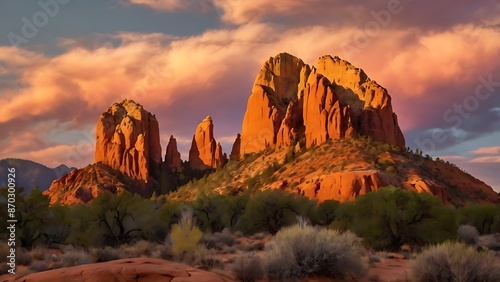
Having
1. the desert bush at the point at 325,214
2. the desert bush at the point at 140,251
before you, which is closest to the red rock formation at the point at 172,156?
the desert bush at the point at 325,214

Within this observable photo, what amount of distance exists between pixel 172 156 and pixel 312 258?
430ft

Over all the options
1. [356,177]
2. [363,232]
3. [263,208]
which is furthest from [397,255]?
[356,177]

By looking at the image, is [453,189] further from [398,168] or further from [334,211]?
[334,211]

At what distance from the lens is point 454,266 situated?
1189 cm

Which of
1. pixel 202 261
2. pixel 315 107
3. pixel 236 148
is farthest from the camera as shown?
pixel 236 148

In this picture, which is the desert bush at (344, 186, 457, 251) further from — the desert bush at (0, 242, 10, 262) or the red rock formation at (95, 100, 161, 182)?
the red rock formation at (95, 100, 161, 182)

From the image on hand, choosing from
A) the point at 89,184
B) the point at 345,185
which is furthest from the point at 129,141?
the point at 345,185

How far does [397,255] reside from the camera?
2145cm

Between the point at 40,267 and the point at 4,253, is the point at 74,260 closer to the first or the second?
the point at 40,267

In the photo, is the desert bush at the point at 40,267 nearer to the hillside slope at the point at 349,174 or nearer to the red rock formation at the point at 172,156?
the hillside slope at the point at 349,174

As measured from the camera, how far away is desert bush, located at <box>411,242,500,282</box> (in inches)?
458

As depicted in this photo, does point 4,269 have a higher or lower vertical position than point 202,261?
higher

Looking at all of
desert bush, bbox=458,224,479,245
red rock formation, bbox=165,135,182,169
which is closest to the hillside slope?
red rock formation, bbox=165,135,182,169

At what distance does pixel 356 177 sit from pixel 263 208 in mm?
35672
